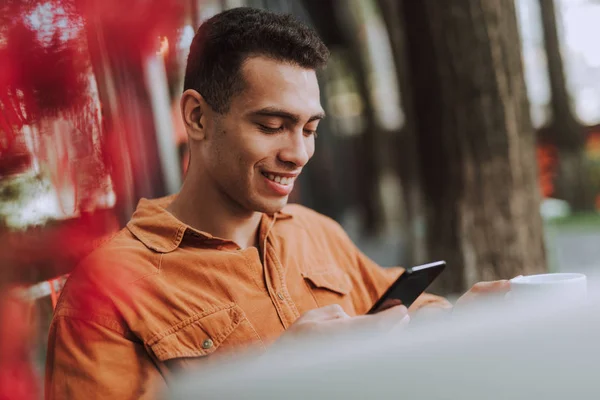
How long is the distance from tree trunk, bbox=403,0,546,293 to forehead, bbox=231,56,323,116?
161 centimetres

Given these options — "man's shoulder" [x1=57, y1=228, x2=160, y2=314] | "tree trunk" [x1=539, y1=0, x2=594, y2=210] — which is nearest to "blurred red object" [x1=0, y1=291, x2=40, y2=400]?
"man's shoulder" [x1=57, y1=228, x2=160, y2=314]

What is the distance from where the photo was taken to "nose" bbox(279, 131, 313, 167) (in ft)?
4.52

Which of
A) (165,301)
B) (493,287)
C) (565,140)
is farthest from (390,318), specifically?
(565,140)

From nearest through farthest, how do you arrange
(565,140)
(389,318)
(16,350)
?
(389,318) → (16,350) → (565,140)

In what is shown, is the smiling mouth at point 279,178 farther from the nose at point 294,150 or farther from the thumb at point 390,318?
the thumb at point 390,318

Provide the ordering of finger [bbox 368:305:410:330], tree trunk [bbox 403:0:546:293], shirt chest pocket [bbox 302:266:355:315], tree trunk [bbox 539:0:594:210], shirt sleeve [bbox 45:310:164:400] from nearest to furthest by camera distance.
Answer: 1. finger [bbox 368:305:410:330]
2. shirt sleeve [bbox 45:310:164:400]
3. shirt chest pocket [bbox 302:266:355:315]
4. tree trunk [bbox 403:0:546:293]
5. tree trunk [bbox 539:0:594:210]

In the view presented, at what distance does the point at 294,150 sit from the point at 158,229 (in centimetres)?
30

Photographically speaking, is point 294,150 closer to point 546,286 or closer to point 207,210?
point 207,210

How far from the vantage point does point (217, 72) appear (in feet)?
4.59

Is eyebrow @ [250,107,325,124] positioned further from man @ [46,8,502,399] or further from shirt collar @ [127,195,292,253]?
shirt collar @ [127,195,292,253]

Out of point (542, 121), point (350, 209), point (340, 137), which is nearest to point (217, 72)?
point (340, 137)

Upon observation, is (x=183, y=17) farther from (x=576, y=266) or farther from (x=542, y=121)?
(x=542, y=121)

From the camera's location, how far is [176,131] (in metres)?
1.50

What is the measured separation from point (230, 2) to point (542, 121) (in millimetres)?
8179
